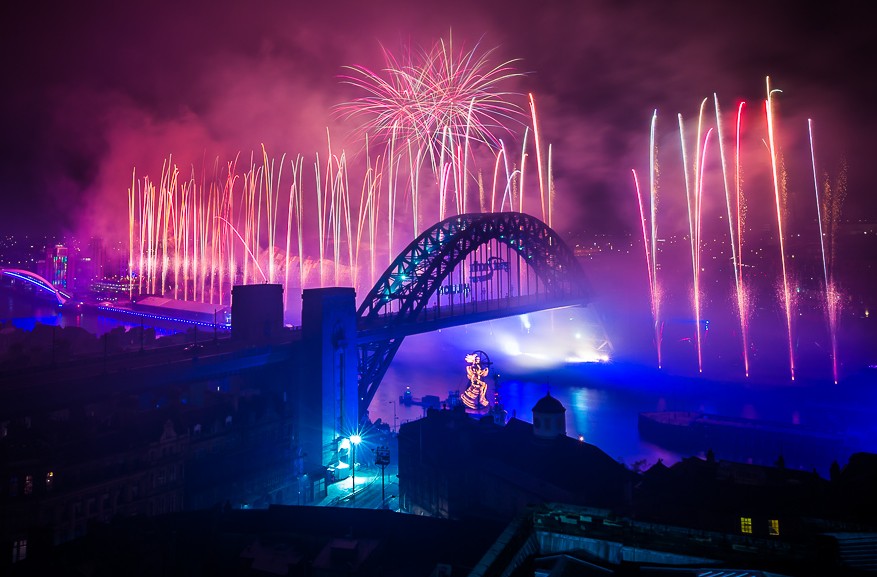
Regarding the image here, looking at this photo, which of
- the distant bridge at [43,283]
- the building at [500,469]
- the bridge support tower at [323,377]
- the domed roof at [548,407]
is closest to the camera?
the building at [500,469]

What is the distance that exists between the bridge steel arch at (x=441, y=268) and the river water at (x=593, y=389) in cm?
681

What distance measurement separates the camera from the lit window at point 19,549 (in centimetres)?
1577

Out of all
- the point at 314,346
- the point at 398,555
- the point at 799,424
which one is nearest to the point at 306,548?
the point at 398,555

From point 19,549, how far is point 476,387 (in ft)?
87.7

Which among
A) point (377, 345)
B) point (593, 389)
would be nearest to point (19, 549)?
point (377, 345)

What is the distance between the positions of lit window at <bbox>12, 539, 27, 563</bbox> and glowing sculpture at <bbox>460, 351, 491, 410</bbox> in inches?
1013

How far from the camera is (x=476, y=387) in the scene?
126 feet

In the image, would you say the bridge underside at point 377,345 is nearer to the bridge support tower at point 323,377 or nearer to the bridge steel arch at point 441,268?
the bridge steel arch at point 441,268

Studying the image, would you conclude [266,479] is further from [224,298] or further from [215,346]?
[224,298]

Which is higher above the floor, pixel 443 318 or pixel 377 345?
pixel 443 318

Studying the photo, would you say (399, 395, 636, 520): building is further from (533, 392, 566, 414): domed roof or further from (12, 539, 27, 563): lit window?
(12, 539, 27, 563): lit window

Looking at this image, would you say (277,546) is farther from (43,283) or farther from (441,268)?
(43,283)

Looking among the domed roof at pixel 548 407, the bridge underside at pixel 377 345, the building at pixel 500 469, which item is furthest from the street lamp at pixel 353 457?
the domed roof at pixel 548 407

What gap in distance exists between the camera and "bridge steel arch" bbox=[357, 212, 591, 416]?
96.2 feet
